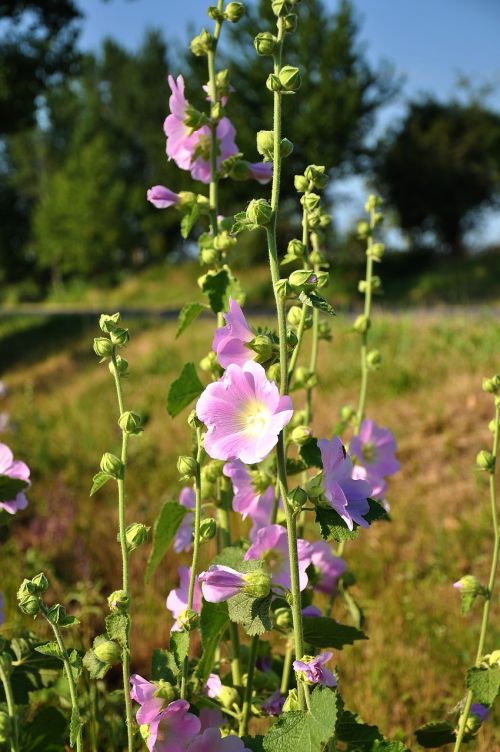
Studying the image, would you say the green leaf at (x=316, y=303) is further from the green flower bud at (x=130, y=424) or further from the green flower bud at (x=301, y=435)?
the green flower bud at (x=130, y=424)

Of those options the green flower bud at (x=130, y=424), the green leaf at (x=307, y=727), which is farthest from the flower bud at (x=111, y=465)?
the green leaf at (x=307, y=727)

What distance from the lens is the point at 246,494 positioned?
3.62 feet

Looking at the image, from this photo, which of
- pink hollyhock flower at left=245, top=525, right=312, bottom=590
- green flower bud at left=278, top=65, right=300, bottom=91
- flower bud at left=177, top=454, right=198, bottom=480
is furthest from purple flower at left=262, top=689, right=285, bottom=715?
green flower bud at left=278, top=65, right=300, bottom=91

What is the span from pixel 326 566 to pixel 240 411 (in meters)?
0.50

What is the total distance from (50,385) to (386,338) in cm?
361

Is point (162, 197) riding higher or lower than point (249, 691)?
higher

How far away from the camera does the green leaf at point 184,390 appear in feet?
3.53

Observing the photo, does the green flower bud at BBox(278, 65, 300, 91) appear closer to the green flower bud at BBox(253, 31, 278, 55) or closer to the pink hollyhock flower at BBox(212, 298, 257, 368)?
the green flower bud at BBox(253, 31, 278, 55)

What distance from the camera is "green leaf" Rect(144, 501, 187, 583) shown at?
1064mm

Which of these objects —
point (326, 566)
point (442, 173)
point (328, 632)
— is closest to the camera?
point (328, 632)

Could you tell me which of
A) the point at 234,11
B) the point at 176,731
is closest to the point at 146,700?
the point at 176,731

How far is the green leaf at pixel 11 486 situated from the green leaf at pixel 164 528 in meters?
0.23

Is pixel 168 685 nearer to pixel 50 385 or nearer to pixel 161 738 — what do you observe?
pixel 161 738

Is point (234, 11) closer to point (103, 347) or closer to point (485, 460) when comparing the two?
point (103, 347)
